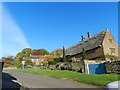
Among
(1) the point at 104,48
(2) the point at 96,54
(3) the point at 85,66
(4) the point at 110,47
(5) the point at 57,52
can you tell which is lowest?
(3) the point at 85,66

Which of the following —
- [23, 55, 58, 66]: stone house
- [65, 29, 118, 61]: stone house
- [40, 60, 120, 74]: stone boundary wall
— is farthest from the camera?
[23, 55, 58, 66]: stone house

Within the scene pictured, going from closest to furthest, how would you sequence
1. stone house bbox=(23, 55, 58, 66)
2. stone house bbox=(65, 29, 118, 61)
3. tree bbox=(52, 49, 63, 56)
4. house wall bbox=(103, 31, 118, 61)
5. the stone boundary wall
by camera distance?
the stone boundary wall
stone house bbox=(65, 29, 118, 61)
house wall bbox=(103, 31, 118, 61)
stone house bbox=(23, 55, 58, 66)
tree bbox=(52, 49, 63, 56)

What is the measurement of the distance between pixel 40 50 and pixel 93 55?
59.9 metres

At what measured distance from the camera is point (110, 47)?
3356cm

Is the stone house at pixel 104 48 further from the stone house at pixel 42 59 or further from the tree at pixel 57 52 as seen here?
the tree at pixel 57 52

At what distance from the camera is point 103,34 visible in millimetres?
34312

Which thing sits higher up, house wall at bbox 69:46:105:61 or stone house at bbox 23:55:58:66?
house wall at bbox 69:46:105:61

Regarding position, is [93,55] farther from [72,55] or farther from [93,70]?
[93,70]

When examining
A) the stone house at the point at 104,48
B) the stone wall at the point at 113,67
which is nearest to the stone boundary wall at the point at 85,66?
the stone wall at the point at 113,67

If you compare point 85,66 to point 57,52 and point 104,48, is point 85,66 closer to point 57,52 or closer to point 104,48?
point 104,48

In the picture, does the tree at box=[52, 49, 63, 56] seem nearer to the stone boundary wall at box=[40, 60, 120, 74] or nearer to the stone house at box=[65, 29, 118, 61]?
the stone house at box=[65, 29, 118, 61]

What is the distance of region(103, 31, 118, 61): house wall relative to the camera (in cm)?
3193

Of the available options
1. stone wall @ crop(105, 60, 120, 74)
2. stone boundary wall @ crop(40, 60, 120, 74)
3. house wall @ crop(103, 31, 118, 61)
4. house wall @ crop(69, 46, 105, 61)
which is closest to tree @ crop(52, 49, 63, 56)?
house wall @ crop(69, 46, 105, 61)

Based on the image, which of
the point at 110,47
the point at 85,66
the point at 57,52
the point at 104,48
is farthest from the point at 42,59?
the point at 85,66
